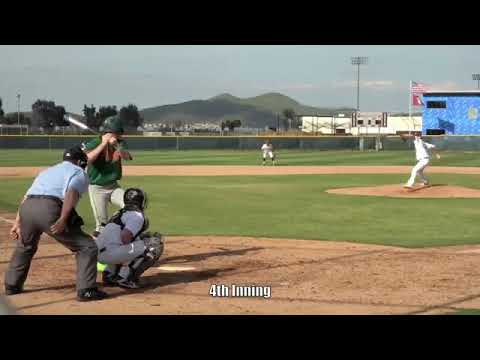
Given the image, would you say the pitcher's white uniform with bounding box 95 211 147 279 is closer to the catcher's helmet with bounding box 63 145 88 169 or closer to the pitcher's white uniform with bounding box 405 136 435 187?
the catcher's helmet with bounding box 63 145 88 169

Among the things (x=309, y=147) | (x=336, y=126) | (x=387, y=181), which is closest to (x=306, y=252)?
(x=387, y=181)

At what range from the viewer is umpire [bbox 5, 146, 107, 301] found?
647cm

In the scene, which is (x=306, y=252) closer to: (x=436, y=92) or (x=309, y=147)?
(x=309, y=147)

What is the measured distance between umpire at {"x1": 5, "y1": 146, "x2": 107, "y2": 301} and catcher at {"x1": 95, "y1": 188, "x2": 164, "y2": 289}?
51cm

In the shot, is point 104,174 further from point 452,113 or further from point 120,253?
point 452,113

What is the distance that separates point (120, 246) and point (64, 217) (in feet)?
3.15

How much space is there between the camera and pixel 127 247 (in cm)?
717

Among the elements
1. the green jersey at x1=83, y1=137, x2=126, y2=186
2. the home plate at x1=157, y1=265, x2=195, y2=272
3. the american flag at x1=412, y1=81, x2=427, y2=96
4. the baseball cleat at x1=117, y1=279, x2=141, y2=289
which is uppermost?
the american flag at x1=412, y1=81, x2=427, y2=96

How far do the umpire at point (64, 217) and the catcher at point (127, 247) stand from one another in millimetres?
508

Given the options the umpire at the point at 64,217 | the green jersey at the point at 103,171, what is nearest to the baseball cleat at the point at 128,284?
the umpire at the point at 64,217

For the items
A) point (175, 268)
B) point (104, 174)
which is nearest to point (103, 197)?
point (104, 174)

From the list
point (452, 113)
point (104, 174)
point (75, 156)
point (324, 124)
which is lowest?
point (104, 174)

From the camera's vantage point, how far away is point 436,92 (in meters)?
Answer: 66.1

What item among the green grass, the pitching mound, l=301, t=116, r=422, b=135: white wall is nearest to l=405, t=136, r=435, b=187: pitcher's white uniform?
the pitching mound
